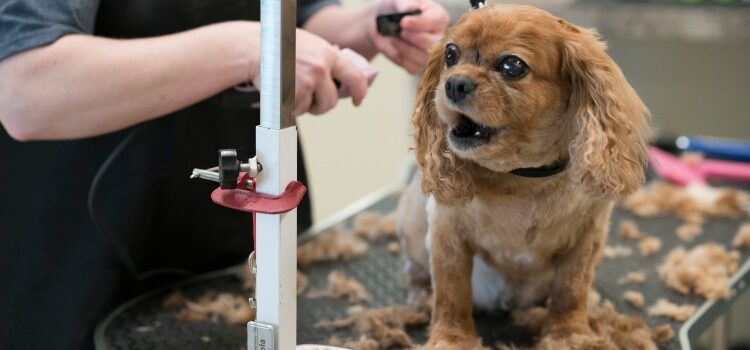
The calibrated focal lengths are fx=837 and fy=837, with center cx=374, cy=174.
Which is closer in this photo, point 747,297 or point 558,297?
point 558,297

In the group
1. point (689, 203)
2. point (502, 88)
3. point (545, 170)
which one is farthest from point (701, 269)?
point (502, 88)

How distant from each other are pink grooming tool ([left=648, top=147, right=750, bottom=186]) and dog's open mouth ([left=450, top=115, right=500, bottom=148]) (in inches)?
37.0

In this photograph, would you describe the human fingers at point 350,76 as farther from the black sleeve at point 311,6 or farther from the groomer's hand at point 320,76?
the black sleeve at point 311,6

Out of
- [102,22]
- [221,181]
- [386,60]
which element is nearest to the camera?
[221,181]

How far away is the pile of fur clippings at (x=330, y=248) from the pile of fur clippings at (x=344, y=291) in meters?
0.10

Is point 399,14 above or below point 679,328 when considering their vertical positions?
above

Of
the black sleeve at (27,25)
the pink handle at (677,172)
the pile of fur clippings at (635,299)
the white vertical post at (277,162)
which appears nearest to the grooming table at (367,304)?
the pile of fur clippings at (635,299)

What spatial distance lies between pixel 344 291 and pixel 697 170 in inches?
35.4

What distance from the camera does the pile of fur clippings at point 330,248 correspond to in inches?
47.9

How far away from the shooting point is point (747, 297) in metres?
1.69

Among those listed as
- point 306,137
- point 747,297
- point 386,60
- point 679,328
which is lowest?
point 747,297

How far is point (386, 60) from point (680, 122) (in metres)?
1.43

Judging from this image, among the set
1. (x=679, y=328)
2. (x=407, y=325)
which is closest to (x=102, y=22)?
(x=407, y=325)

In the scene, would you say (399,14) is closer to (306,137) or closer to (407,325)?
(306,137)
